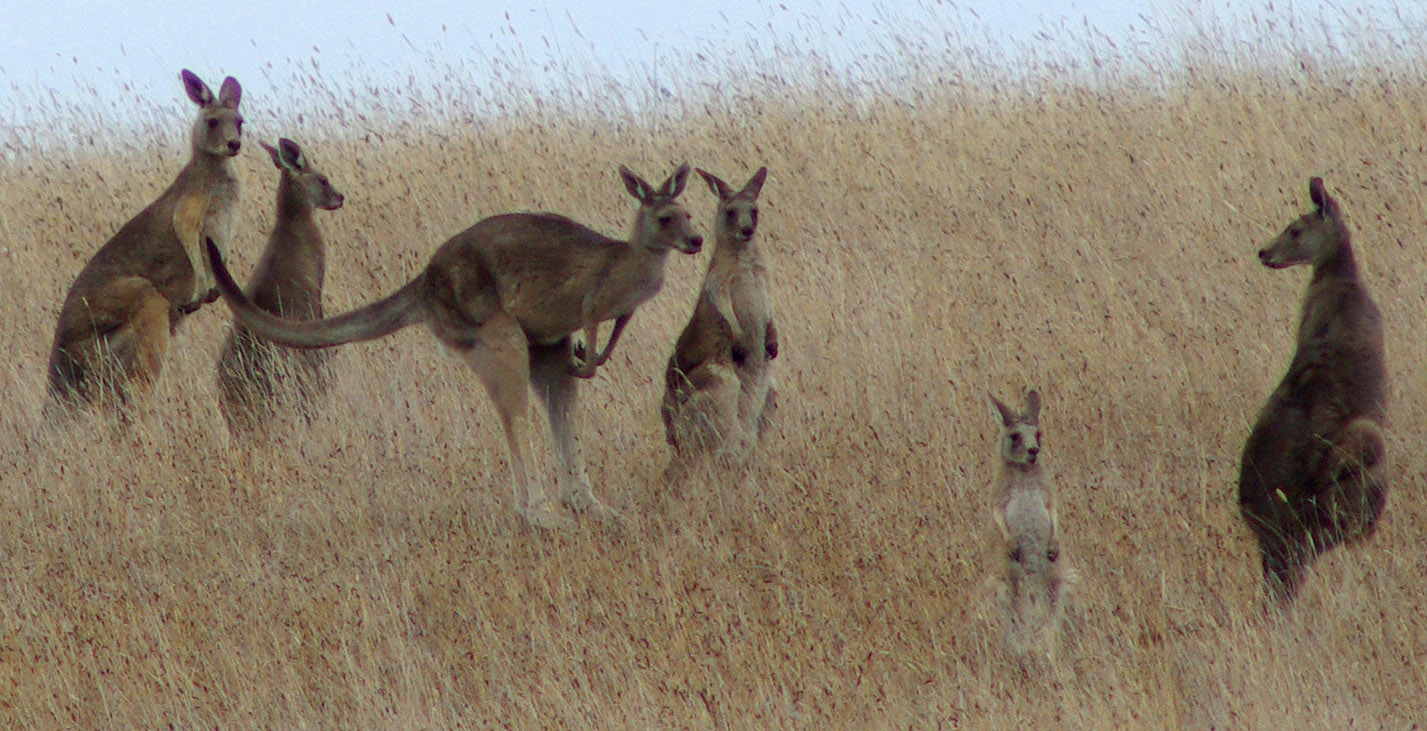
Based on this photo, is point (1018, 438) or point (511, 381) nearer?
point (1018, 438)

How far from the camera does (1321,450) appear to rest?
17.0 ft

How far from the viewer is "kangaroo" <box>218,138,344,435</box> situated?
306 inches

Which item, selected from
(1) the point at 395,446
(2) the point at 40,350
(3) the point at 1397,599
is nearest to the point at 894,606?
(3) the point at 1397,599

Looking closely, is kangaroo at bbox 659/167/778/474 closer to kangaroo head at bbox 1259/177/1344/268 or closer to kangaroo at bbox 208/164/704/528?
kangaroo at bbox 208/164/704/528

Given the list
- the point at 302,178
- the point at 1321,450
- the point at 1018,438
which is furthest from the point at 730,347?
the point at 1321,450

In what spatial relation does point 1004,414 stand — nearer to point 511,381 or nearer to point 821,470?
point 821,470

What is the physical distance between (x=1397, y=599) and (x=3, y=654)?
435cm

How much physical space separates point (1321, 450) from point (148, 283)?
16.6 feet

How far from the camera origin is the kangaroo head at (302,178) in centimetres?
819

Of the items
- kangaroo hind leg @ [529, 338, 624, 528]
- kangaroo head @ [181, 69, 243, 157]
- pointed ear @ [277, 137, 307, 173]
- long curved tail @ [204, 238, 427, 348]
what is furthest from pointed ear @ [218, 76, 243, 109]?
kangaroo hind leg @ [529, 338, 624, 528]

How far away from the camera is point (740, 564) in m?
5.93

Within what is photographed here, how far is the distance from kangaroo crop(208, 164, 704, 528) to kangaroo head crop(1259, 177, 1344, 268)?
2100mm

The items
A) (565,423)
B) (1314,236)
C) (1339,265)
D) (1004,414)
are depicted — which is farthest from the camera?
(565,423)

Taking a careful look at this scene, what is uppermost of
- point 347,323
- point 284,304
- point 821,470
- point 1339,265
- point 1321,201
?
point 1321,201
